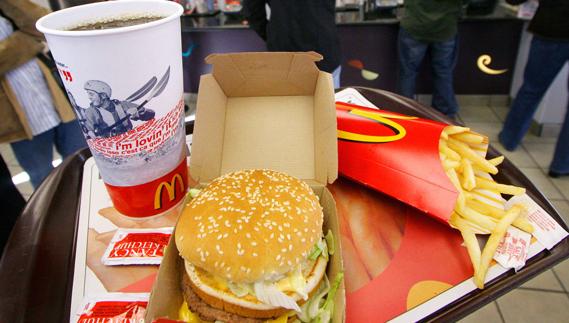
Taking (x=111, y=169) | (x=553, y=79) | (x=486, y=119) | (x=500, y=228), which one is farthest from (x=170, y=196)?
(x=486, y=119)

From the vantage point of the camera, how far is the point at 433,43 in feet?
11.2

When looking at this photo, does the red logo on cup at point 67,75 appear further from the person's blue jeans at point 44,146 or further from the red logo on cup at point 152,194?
the person's blue jeans at point 44,146

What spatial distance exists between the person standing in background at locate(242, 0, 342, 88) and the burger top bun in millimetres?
1575

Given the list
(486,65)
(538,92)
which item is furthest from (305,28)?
(486,65)

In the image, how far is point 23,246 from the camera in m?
1.15

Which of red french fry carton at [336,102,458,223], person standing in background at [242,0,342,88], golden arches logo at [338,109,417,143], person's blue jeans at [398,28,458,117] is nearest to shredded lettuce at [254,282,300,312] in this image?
red french fry carton at [336,102,458,223]

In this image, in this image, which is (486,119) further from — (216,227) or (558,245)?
(216,227)

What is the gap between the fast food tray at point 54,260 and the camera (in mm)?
954

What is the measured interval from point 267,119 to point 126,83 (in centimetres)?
53

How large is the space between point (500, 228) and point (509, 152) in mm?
2701

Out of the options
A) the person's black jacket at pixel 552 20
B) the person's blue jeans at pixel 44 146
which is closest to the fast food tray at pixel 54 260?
the person's blue jeans at pixel 44 146

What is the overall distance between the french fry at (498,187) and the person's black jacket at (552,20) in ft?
6.97

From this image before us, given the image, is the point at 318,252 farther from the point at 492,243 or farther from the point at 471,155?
the point at 471,155

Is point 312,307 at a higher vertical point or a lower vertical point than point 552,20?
lower
